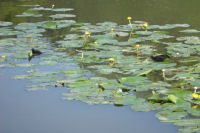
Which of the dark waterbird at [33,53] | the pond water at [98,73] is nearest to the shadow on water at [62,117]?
the pond water at [98,73]

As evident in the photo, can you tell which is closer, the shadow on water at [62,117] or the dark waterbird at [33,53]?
the shadow on water at [62,117]

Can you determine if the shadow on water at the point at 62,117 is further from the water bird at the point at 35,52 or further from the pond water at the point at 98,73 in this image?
the water bird at the point at 35,52

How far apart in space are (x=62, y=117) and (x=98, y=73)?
2.92 ft

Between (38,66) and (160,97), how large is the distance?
4.81ft

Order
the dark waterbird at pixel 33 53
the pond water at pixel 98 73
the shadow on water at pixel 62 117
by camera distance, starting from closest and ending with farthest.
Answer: the shadow on water at pixel 62 117
the pond water at pixel 98 73
the dark waterbird at pixel 33 53

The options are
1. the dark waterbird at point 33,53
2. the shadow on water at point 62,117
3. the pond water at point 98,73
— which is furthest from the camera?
the dark waterbird at point 33,53

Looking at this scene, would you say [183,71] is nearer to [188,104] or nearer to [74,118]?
[188,104]

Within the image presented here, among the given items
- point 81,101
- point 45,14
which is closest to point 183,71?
point 81,101

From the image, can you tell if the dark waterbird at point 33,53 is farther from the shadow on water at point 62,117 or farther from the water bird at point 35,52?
the shadow on water at point 62,117

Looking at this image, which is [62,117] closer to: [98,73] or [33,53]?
[98,73]

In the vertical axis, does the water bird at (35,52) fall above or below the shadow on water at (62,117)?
above

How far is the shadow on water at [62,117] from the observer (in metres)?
2.99

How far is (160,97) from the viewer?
3365 millimetres

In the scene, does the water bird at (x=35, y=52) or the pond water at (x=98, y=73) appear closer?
the pond water at (x=98, y=73)
